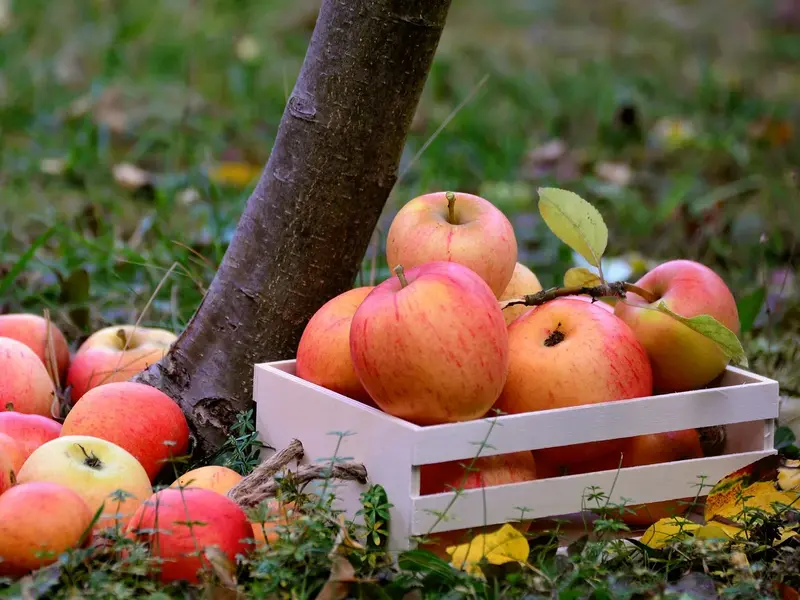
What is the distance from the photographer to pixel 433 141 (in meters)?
4.18

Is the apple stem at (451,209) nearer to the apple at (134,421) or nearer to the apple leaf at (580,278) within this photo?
the apple leaf at (580,278)

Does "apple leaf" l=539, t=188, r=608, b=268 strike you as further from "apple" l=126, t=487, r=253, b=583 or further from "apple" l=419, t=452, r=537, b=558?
"apple" l=126, t=487, r=253, b=583

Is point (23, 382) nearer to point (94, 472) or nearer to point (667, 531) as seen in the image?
point (94, 472)

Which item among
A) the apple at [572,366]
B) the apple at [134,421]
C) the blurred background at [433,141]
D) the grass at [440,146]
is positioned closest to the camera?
the apple at [572,366]

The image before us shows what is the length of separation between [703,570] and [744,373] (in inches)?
17.9

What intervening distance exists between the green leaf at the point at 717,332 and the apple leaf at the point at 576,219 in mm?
216

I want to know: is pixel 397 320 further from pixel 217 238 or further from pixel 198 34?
pixel 198 34

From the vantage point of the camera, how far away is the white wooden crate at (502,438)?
162 cm

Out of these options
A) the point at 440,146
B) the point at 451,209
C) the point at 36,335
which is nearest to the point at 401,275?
the point at 451,209

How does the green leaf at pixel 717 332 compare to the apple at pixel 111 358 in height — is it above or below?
above

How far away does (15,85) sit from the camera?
4.84 metres

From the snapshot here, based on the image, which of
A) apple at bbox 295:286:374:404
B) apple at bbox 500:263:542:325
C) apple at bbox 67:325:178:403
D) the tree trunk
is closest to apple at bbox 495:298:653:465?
apple at bbox 500:263:542:325

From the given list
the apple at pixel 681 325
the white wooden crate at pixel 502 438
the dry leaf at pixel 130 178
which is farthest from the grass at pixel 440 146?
the apple at pixel 681 325

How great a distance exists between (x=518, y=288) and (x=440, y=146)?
2.51 m
